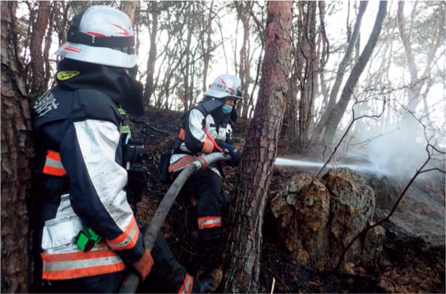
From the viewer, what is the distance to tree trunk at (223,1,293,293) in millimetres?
2662

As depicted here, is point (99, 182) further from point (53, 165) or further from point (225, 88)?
point (225, 88)

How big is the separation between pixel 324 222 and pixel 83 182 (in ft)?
9.60

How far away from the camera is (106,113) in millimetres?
1682

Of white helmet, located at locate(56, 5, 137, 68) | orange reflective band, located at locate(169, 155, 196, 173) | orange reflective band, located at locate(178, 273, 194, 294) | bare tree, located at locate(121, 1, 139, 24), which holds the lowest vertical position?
orange reflective band, located at locate(178, 273, 194, 294)

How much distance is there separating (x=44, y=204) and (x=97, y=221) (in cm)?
40

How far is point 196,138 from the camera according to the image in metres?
3.48

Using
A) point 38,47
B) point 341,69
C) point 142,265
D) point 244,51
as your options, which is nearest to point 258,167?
point 142,265

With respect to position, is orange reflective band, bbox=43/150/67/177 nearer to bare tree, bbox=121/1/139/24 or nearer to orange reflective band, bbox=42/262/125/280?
orange reflective band, bbox=42/262/125/280

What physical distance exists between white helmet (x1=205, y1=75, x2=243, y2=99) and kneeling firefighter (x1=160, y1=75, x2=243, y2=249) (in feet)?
0.05

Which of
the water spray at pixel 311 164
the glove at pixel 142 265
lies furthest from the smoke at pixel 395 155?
the glove at pixel 142 265

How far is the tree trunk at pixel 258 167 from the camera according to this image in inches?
105

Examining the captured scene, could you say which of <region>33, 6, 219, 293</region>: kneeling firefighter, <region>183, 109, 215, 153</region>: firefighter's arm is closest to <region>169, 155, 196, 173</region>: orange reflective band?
<region>183, 109, 215, 153</region>: firefighter's arm

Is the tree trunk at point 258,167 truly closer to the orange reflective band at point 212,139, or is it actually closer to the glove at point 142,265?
the orange reflective band at point 212,139

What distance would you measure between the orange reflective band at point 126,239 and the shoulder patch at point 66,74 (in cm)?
106
